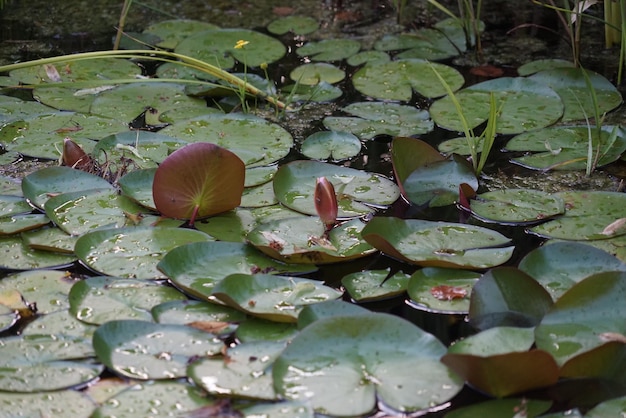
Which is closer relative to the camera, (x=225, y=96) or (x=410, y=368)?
(x=410, y=368)

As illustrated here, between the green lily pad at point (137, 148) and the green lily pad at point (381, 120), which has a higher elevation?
the green lily pad at point (137, 148)

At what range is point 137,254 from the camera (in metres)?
1.55

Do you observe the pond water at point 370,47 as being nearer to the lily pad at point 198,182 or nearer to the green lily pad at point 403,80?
the green lily pad at point 403,80

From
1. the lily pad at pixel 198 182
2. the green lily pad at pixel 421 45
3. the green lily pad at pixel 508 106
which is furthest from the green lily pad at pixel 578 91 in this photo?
the lily pad at pixel 198 182

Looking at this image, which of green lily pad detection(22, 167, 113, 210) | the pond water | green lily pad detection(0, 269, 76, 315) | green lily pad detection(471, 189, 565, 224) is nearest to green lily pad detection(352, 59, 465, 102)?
the pond water

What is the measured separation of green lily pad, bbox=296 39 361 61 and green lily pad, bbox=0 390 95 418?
1730 millimetres

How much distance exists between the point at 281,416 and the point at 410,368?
0.22 meters

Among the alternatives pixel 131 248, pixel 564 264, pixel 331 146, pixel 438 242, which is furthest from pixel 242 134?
pixel 564 264

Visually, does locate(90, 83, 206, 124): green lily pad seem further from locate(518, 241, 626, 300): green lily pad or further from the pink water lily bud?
locate(518, 241, 626, 300): green lily pad

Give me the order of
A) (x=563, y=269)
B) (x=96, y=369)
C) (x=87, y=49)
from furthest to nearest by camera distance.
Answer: (x=87, y=49) → (x=563, y=269) → (x=96, y=369)

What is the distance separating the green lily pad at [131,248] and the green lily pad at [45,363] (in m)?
0.22

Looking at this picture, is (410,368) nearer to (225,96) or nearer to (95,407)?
(95,407)

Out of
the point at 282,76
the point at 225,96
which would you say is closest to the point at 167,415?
the point at 225,96

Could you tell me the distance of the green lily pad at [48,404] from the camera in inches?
45.1
